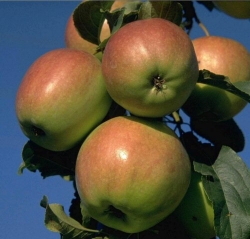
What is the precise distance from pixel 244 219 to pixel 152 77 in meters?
0.43

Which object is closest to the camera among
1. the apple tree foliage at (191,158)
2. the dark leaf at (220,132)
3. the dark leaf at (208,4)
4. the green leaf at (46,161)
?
the apple tree foliage at (191,158)

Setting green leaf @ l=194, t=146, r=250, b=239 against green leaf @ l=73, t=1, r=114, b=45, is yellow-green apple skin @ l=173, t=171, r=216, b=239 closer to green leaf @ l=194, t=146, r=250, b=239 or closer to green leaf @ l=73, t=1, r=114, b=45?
green leaf @ l=194, t=146, r=250, b=239

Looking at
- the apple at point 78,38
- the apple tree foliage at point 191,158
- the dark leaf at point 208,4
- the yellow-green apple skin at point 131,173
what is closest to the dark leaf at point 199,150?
the apple tree foliage at point 191,158

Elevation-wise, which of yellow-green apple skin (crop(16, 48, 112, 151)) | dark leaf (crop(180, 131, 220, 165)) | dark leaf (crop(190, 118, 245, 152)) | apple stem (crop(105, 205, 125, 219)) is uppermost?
yellow-green apple skin (crop(16, 48, 112, 151))

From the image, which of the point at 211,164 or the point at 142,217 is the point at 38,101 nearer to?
the point at 142,217

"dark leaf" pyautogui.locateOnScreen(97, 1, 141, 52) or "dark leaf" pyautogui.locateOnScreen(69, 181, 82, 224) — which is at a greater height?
"dark leaf" pyautogui.locateOnScreen(97, 1, 141, 52)

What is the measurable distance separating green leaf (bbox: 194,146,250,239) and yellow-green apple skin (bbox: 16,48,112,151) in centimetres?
32

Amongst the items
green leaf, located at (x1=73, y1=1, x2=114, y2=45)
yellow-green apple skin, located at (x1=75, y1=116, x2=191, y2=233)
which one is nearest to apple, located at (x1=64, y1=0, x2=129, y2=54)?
green leaf, located at (x1=73, y1=1, x2=114, y2=45)

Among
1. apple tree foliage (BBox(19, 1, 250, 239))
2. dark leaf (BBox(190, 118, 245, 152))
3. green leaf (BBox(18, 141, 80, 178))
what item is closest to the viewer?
apple tree foliage (BBox(19, 1, 250, 239))

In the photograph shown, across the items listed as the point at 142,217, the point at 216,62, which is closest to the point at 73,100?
the point at 142,217

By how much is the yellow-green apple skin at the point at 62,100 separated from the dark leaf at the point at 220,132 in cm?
38

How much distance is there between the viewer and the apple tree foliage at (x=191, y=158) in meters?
1.62

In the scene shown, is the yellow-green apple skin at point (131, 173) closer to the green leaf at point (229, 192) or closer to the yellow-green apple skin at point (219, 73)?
the green leaf at point (229, 192)

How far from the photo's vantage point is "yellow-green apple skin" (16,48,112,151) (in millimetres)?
1614
